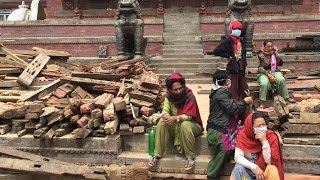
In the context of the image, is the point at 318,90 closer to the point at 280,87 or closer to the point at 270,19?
the point at 280,87

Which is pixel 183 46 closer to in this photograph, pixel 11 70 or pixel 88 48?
Answer: pixel 88 48

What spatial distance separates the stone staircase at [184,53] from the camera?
1117 cm

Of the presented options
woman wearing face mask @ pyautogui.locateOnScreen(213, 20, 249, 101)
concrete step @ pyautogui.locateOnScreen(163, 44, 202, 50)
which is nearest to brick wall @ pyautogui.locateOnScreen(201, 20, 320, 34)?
concrete step @ pyautogui.locateOnScreen(163, 44, 202, 50)

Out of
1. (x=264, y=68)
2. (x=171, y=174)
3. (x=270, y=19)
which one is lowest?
(x=171, y=174)

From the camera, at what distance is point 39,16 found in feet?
53.2

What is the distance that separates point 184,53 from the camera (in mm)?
12148

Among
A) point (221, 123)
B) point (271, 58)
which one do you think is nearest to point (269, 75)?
point (271, 58)

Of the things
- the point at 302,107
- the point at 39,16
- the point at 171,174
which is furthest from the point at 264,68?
the point at 39,16

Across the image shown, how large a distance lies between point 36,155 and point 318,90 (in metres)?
5.79

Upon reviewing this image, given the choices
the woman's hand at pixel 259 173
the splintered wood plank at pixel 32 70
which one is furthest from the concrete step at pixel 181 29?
the woman's hand at pixel 259 173

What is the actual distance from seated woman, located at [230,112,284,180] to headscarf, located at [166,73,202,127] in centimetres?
102

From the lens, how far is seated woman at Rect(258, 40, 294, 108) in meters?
6.56

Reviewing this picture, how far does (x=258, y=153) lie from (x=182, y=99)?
1407mm

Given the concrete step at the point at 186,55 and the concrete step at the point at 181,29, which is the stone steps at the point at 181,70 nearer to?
the concrete step at the point at 186,55
